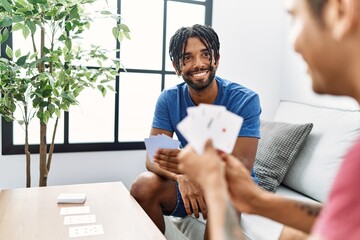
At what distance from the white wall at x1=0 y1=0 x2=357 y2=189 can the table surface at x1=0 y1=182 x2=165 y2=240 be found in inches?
28.1

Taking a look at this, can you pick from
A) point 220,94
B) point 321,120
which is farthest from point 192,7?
point 321,120

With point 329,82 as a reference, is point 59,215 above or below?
below

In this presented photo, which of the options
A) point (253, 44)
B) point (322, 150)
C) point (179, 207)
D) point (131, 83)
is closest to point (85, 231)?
point (179, 207)

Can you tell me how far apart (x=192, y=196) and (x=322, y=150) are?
0.89 meters

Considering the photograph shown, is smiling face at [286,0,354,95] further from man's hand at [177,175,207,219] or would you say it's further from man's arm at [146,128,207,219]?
man's hand at [177,175,207,219]

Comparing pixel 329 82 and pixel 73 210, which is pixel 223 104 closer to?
pixel 73 210

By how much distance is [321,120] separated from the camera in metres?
2.12

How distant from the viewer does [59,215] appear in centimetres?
138

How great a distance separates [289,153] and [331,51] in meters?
1.66

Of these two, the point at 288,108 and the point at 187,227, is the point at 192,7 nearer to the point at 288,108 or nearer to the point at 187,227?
the point at 288,108

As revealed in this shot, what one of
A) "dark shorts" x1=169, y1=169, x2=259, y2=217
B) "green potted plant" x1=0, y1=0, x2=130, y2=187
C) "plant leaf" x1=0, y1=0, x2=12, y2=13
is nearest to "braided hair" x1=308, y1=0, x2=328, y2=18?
"dark shorts" x1=169, y1=169, x2=259, y2=217

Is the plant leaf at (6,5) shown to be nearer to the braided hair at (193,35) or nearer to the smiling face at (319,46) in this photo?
the braided hair at (193,35)

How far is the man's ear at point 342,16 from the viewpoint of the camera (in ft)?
1.54

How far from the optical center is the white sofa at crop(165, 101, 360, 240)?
1.80m
